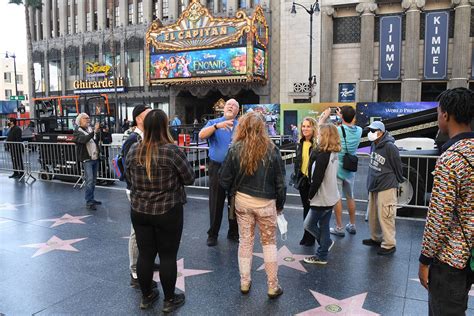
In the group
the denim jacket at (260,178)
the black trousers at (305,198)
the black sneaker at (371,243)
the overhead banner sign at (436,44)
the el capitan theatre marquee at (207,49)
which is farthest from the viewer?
the el capitan theatre marquee at (207,49)

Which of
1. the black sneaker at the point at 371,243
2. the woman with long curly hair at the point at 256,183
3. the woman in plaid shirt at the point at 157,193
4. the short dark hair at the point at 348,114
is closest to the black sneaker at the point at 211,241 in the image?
the woman with long curly hair at the point at 256,183

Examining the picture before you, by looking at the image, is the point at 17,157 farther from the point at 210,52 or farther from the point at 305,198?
the point at 210,52

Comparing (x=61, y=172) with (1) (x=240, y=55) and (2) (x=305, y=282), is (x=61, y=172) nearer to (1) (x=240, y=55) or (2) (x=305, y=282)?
(2) (x=305, y=282)

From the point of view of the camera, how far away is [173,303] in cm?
406

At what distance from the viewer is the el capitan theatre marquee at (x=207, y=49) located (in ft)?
92.7

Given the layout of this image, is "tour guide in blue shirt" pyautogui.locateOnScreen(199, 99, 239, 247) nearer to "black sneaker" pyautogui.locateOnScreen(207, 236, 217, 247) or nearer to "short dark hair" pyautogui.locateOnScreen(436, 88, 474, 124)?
"black sneaker" pyautogui.locateOnScreen(207, 236, 217, 247)

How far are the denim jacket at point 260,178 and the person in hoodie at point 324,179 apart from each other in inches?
37.5

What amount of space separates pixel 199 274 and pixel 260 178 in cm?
168

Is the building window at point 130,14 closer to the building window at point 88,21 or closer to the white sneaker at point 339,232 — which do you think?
the building window at point 88,21

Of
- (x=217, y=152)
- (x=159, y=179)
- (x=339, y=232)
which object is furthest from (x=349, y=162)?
(x=159, y=179)

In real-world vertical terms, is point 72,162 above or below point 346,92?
below

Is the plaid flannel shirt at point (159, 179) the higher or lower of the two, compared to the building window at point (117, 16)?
lower

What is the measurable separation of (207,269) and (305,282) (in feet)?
4.15

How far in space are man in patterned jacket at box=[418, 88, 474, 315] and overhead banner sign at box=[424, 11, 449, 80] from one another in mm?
27998
